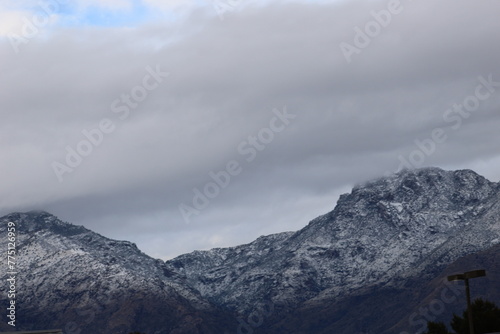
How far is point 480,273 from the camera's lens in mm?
95062

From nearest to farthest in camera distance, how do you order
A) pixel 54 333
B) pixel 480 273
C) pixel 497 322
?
pixel 480 273, pixel 54 333, pixel 497 322

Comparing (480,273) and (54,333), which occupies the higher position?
(54,333)

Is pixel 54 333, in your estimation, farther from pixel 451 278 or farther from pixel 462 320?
A: pixel 462 320

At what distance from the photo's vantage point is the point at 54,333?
13562 cm

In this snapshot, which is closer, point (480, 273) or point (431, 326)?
point (480, 273)

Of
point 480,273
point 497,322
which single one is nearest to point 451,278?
point 480,273

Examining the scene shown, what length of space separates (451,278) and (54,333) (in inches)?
2487

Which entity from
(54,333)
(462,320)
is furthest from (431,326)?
(54,333)

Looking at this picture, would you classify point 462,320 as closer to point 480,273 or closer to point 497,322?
point 497,322

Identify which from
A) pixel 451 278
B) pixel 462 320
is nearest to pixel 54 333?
pixel 451 278

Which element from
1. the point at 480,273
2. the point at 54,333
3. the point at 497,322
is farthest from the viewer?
the point at 497,322

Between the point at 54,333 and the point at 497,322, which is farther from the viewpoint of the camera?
the point at 497,322

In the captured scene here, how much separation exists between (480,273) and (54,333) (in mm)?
66644

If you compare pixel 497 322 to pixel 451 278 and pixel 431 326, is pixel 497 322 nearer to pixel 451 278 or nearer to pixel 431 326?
pixel 431 326
